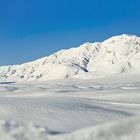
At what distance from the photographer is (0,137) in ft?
11.0

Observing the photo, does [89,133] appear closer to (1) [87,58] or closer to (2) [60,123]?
(2) [60,123]

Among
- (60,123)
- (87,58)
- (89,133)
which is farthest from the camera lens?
(87,58)

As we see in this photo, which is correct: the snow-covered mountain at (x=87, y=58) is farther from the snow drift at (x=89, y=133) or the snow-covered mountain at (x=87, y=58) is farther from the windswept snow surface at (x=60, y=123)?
the snow drift at (x=89, y=133)

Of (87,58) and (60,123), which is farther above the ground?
(87,58)

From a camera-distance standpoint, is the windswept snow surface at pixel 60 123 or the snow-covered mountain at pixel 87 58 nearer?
the windswept snow surface at pixel 60 123

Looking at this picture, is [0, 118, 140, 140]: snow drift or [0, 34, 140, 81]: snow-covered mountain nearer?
[0, 118, 140, 140]: snow drift

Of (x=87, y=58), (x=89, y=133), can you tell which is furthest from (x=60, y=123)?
(x=87, y=58)

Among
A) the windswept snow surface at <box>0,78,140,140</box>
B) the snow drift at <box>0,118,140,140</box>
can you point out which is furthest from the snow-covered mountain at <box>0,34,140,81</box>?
the snow drift at <box>0,118,140,140</box>

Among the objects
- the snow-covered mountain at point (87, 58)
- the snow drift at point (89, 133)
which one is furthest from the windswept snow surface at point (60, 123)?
the snow-covered mountain at point (87, 58)

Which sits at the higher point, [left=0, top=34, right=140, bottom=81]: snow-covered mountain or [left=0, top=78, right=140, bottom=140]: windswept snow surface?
[left=0, top=34, right=140, bottom=81]: snow-covered mountain

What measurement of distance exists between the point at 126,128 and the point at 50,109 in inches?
55.2

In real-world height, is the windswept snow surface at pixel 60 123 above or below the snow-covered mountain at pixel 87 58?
below

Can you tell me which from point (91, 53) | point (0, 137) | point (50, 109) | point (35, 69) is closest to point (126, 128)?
point (0, 137)

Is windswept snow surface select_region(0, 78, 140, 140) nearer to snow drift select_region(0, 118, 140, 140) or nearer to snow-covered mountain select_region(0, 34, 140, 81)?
snow drift select_region(0, 118, 140, 140)
